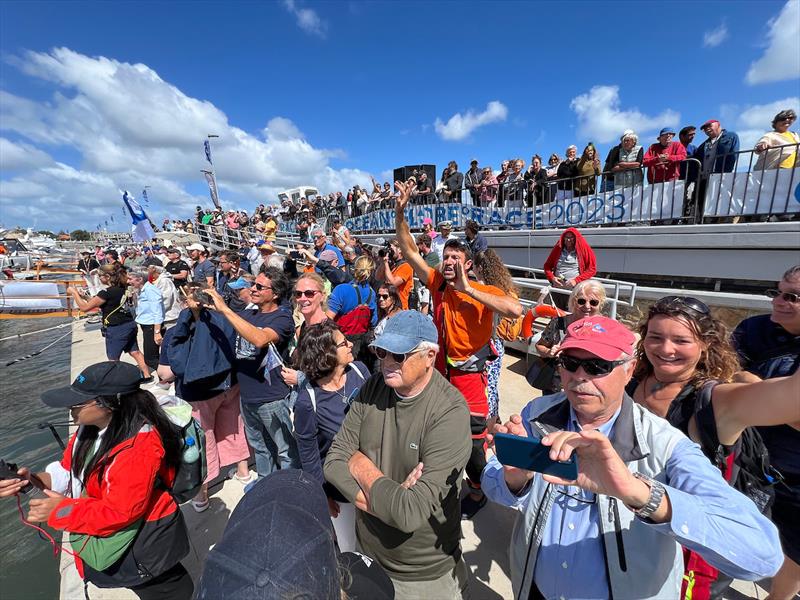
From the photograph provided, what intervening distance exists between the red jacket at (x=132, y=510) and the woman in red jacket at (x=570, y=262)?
5.09 metres

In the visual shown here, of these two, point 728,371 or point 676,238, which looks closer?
point 728,371

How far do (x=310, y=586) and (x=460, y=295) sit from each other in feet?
7.81

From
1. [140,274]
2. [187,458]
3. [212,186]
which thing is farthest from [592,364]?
[212,186]

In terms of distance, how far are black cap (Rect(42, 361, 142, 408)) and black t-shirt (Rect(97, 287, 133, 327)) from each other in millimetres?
4627

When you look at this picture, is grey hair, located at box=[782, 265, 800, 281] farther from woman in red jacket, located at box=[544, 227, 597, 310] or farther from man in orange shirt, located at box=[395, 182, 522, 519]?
woman in red jacket, located at box=[544, 227, 597, 310]

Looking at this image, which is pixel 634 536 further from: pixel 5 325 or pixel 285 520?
pixel 5 325

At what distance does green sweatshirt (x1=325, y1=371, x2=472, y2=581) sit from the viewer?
167 centimetres

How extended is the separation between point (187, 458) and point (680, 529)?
234 cm

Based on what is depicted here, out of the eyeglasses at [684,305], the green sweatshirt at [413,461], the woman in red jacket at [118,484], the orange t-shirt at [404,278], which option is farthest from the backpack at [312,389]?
the orange t-shirt at [404,278]

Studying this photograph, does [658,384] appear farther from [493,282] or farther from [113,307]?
[113,307]

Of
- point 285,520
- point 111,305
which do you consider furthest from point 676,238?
point 111,305

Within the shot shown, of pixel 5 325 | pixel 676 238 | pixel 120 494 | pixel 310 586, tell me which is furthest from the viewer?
pixel 5 325

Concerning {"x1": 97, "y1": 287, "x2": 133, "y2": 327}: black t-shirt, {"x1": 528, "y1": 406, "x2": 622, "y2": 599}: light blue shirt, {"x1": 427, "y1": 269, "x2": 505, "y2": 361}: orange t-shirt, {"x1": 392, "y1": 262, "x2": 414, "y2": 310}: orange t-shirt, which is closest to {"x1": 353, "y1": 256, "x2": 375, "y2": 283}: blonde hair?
{"x1": 392, "y1": 262, "x2": 414, "y2": 310}: orange t-shirt

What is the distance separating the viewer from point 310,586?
74 centimetres
